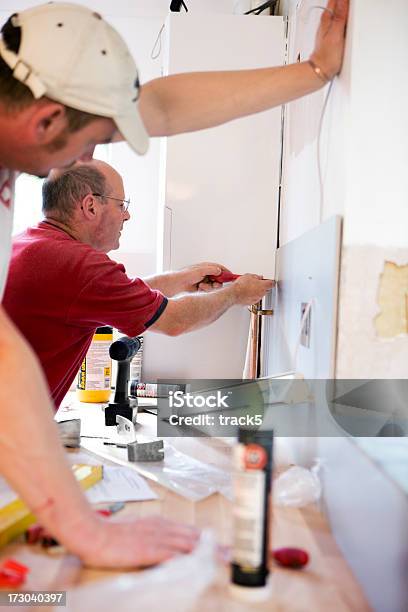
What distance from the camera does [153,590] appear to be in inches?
32.8

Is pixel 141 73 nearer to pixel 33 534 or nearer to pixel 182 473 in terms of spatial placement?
pixel 182 473

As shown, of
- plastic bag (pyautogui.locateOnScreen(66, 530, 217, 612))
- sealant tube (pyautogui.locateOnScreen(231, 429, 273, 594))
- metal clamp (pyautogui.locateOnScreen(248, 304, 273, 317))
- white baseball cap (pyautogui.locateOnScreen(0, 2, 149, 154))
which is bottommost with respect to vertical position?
plastic bag (pyautogui.locateOnScreen(66, 530, 217, 612))

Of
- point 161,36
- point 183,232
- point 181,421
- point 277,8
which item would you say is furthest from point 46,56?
point 161,36

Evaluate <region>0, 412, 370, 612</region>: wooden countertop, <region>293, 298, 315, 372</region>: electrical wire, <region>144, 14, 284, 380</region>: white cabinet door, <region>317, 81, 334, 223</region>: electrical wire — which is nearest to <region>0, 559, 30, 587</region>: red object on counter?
<region>0, 412, 370, 612</region>: wooden countertop

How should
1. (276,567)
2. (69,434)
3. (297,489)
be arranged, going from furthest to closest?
1. (69,434)
2. (297,489)
3. (276,567)

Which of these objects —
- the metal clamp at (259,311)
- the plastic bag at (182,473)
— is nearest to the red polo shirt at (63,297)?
the plastic bag at (182,473)

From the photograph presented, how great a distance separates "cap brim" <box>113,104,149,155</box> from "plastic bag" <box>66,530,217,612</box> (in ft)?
1.99

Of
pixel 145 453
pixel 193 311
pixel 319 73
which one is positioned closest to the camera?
pixel 319 73

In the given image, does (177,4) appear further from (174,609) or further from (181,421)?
(174,609)

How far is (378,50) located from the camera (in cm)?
122

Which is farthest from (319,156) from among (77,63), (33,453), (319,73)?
(33,453)

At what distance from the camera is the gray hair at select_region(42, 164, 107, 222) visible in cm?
190

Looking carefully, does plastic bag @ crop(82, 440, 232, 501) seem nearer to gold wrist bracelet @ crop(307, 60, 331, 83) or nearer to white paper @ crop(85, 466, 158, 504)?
white paper @ crop(85, 466, 158, 504)

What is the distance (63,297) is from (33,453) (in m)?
0.86
